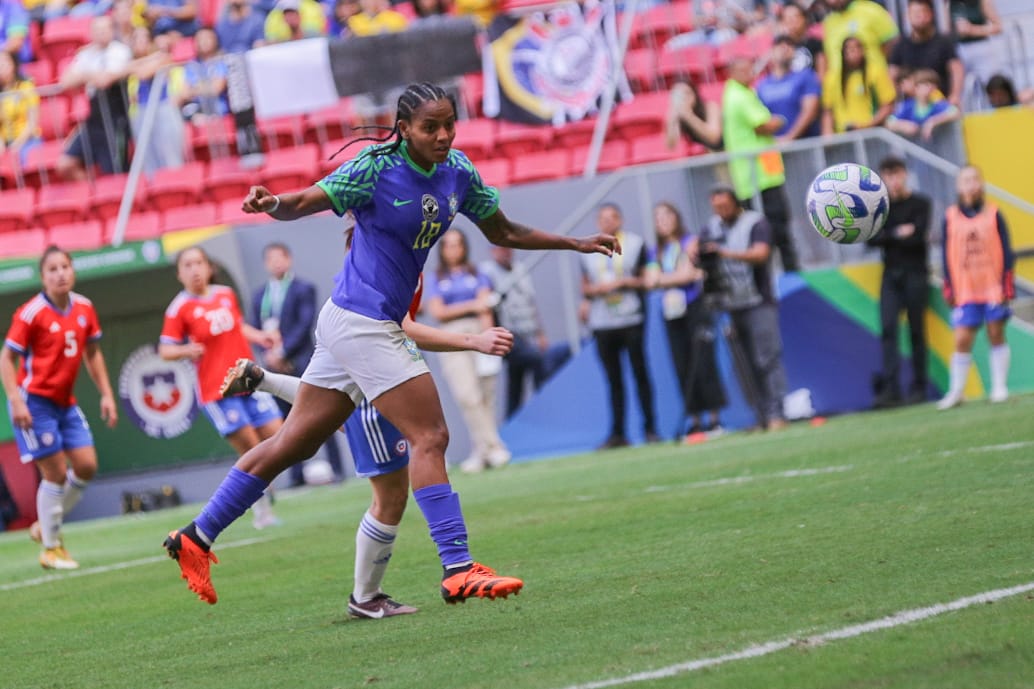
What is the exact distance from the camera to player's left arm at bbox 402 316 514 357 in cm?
684

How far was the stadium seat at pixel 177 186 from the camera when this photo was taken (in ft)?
66.9

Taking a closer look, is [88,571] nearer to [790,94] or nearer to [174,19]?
[790,94]

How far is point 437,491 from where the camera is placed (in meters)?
6.72

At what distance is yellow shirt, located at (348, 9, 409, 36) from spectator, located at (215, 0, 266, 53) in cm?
159

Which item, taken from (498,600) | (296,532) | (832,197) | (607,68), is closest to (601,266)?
(607,68)

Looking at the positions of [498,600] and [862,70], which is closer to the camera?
[498,600]

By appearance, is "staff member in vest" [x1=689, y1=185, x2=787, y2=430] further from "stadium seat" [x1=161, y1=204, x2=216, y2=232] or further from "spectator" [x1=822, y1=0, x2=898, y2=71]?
"stadium seat" [x1=161, y1=204, x2=216, y2=232]

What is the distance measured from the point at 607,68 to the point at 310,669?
44.0ft

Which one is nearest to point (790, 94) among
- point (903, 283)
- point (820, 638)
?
point (903, 283)

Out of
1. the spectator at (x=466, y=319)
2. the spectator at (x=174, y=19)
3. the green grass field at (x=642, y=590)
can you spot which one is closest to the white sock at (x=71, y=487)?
the green grass field at (x=642, y=590)

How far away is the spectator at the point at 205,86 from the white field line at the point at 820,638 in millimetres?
15557

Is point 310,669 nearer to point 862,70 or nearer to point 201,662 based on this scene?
point 201,662

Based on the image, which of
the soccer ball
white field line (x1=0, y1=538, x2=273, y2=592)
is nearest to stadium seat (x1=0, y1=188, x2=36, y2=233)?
white field line (x1=0, y1=538, x2=273, y2=592)

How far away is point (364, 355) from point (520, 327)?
1061 cm
